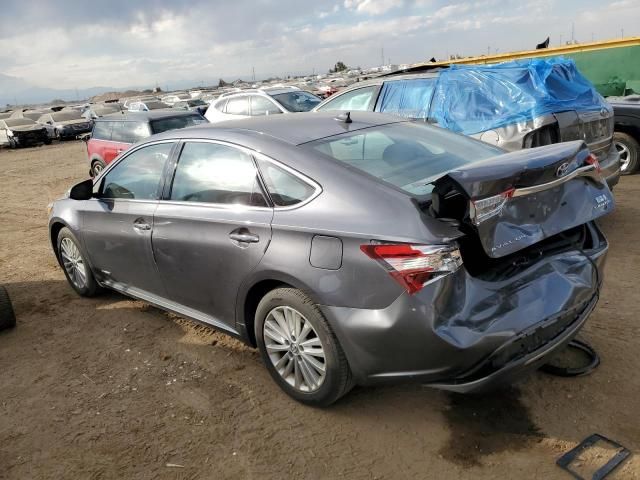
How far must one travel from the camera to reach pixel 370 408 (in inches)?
119

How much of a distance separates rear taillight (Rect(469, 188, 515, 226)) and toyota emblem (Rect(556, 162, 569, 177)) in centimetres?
37

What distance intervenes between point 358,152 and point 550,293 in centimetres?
131

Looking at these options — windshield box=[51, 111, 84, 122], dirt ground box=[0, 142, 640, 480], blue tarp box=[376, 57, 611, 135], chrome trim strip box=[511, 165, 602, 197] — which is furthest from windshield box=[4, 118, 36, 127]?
chrome trim strip box=[511, 165, 602, 197]

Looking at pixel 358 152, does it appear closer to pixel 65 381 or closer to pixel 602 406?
pixel 602 406

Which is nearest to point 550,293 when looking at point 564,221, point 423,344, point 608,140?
point 564,221

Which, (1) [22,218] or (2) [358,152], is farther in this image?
(1) [22,218]

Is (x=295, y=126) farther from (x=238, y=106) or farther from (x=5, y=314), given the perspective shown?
(x=238, y=106)

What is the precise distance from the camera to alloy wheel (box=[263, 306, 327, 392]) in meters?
2.87

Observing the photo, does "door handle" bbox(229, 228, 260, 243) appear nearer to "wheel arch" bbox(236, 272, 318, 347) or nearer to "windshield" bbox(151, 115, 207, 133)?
"wheel arch" bbox(236, 272, 318, 347)

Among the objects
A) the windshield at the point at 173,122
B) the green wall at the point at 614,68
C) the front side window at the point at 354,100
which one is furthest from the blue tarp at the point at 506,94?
the green wall at the point at 614,68

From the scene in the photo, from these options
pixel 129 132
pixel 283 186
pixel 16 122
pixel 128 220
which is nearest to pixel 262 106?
pixel 129 132

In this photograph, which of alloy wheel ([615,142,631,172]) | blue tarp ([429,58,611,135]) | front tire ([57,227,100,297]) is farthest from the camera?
alloy wheel ([615,142,631,172])

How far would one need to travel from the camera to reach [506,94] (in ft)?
20.5

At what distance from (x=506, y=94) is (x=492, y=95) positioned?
19cm
